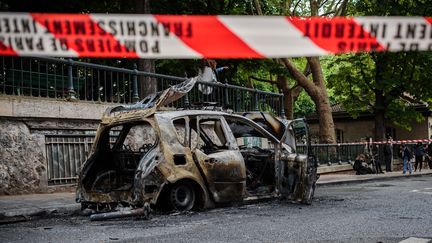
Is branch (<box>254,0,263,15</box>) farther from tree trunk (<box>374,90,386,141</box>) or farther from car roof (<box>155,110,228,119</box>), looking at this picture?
car roof (<box>155,110,228,119</box>)

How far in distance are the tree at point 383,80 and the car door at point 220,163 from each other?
1842 centimetres

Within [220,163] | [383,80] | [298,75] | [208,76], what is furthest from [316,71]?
[220,163]

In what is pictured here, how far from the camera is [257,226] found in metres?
6.15

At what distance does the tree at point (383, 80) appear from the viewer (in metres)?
27.5

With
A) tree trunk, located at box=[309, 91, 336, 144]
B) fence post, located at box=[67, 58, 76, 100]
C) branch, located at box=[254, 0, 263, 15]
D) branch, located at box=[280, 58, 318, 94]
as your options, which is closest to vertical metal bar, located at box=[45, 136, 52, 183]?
fence post, located at box=[67, 58, 76, 100]

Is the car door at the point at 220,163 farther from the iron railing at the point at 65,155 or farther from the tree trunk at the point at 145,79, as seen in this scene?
the tree trunk at the point at 145,79

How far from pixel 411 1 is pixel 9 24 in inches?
961

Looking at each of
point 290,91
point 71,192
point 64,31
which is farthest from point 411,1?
point 64,31

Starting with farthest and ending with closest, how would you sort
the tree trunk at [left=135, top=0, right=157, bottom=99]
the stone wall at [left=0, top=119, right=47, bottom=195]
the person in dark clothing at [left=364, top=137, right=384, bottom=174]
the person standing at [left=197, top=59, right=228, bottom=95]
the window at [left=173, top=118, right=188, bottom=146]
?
the person in dark clothing at [left=364, top=137, right=384, bottom=174]
the person standing at [left=197, top=59, right=228, bottom=95]
the tree trunk at [left=135, top=0, right=157, bottom=99]
the stone wall at [left=0, top=119, right=47, bottom=195]
the window at [left=173, top=118, right=188, bottom=146]

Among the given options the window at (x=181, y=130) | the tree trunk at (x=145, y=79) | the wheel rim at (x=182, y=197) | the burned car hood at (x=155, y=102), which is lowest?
the wheel rim at (x=182, y=197)

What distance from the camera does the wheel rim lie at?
7.38m

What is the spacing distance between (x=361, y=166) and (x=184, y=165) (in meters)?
15.7

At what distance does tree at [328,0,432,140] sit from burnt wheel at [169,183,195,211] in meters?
19.5

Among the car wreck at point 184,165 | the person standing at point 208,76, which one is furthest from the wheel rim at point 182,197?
the person standing at point 208,76
